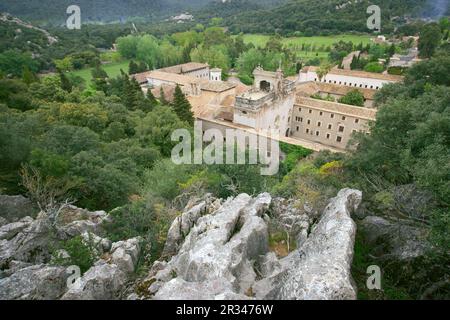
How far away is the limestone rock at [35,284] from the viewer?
9.74 meters

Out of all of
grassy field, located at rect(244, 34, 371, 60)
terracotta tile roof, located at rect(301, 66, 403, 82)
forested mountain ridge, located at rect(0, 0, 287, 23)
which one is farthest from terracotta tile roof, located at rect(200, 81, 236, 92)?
forested mountain ridge, located at rect(0, 0, 287, 23)

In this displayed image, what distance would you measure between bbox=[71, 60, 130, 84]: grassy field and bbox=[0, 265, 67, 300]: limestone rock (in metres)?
71.5

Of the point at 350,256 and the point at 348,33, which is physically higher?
the point at 348,33

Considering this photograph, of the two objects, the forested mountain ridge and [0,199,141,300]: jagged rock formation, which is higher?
the forested mountain ridge

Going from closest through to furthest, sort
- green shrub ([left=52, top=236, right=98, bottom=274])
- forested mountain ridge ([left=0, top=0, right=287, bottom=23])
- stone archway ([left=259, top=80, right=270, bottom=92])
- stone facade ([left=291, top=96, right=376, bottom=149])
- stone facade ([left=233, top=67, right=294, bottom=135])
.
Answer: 1. green shrub ([left=52, top=236, right=98, bottom=274])
2. stone facade ([left=233, top=67, right=294, bottom=135])
3. stone facade ([left=291, top=96, right=376, bottom=149])
4. stone archway ([left=259, top=80, right=270, bottom=92])
5. forested mountain ridge ([left=0, top=0, right=287, bottom=23])

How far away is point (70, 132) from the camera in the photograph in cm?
2498

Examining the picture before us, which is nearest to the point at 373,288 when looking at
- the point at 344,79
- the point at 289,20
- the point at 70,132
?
the point at 70,132

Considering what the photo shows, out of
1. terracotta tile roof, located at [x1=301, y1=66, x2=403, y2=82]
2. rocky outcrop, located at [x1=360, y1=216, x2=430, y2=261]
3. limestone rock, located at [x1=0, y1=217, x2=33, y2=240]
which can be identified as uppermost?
terracotta tile roof, located at [x1=301, y1=66, x2=403, y2=82]

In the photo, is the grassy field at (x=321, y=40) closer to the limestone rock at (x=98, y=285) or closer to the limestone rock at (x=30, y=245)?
the limestone rock at (x=30, y=245)

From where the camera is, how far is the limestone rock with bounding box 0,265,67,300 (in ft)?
32.0

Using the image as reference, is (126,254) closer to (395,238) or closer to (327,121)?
(395,238)

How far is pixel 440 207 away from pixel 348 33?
368 feet

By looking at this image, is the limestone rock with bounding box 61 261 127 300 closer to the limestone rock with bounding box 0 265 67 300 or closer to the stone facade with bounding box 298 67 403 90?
the limestone rock with bounding box 0 265 67 300
